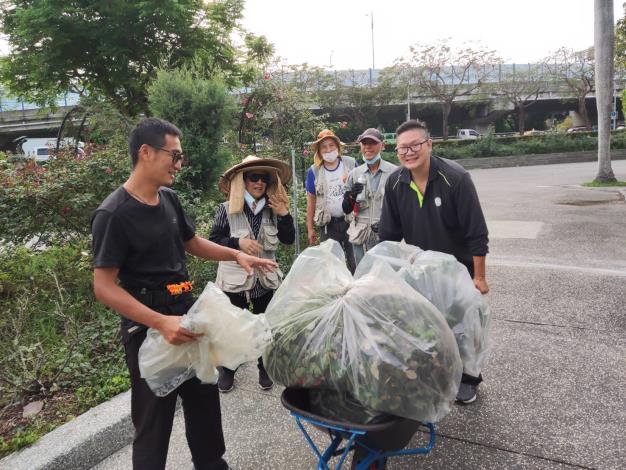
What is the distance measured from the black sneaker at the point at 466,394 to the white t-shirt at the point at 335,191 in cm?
204

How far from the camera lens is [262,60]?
1303cm

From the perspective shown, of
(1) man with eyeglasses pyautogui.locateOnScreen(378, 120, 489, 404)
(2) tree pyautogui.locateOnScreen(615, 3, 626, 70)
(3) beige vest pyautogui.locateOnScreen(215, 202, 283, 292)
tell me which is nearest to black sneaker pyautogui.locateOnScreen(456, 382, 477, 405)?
(1) man with eyeglasses pyautogui.locateOnScreen(378, 120, 489, 404)

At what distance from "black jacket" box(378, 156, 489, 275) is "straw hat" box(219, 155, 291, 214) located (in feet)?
2.52

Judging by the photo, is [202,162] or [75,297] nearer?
[75,297]

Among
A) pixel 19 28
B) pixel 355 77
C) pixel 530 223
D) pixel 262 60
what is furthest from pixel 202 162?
pixel 355 77

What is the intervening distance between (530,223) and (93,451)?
7.51m

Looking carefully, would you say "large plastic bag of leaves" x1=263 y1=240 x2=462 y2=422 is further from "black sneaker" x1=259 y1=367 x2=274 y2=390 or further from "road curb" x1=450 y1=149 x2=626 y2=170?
"road curb" x1=450 y1=149 x2=626 y2=170

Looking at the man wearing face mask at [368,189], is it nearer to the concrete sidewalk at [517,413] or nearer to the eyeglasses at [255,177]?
the eyeglasses at [255,177]

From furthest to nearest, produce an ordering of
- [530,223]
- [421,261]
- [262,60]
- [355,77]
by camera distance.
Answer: [355,77], [262,60], [530,223], [421,261]

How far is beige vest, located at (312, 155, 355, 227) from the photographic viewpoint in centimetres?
438

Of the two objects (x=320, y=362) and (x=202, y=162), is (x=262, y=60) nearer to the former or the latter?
(x=202, y=162)

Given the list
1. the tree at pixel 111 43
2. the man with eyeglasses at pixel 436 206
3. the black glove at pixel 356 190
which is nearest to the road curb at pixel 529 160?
the tree at pixel 111 43

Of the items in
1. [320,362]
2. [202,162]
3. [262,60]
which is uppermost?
[262,60]

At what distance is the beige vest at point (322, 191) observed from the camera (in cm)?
438
